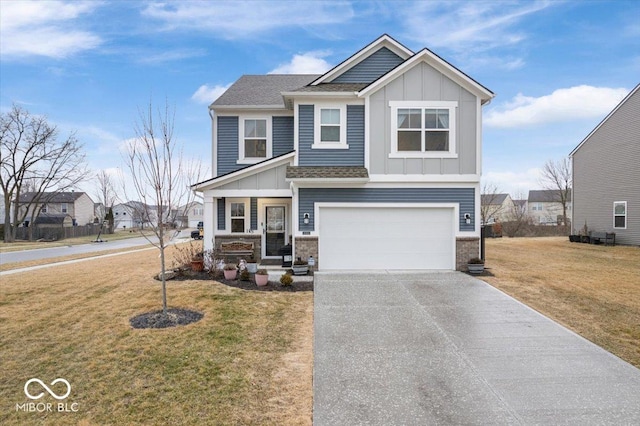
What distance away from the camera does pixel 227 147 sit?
15.9 metres

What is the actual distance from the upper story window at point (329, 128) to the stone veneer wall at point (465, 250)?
5306 mm

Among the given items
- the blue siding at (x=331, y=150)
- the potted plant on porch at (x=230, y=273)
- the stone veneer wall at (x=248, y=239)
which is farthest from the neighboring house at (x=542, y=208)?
the potted plant on porch at (x=230, y=273)

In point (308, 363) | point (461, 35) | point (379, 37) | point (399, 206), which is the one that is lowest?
point (308, 363)

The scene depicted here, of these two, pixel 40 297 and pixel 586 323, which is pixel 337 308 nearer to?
pixel 586 323

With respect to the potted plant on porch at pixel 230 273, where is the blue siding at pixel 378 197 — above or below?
above

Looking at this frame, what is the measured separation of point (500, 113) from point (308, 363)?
4376 cm

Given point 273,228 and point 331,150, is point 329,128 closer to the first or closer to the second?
point 331,150

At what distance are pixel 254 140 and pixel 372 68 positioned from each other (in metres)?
5.71

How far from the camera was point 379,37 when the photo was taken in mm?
14703

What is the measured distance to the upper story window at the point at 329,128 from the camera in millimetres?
13219

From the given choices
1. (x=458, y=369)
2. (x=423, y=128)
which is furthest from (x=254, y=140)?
(x=458, y=369)

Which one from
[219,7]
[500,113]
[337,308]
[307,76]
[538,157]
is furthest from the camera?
[538,157]

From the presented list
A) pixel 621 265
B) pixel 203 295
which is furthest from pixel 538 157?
pixel 203 295

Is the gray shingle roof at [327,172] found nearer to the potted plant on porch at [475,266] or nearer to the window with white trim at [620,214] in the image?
the potted plant on porch at [475,266]
